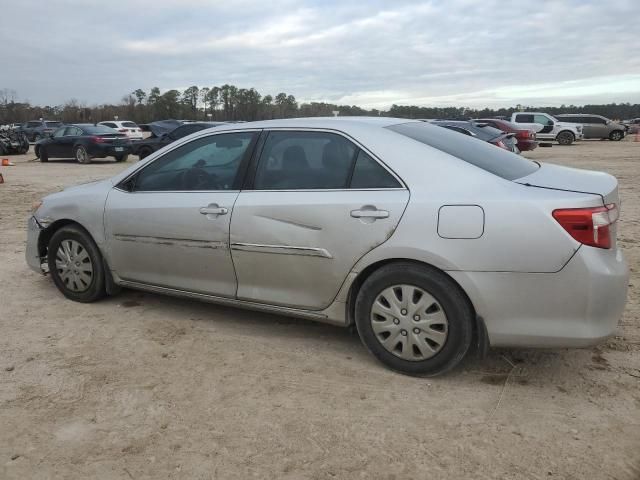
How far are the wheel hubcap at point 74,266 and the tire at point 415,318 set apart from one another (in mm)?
2488

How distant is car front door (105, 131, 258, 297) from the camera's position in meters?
4.01

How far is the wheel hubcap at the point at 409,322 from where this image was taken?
129 inches

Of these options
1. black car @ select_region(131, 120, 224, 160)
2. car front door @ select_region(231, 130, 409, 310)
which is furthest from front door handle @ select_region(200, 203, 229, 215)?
black car @ select_region(131, 120, 224, 160)

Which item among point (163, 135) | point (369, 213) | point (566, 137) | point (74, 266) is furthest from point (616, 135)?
point (74, 266)

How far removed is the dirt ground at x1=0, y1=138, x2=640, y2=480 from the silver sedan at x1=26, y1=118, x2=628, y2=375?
289mm

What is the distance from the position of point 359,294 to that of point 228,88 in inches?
3857

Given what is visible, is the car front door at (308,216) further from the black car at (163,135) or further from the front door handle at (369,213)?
the black car at (163,135)

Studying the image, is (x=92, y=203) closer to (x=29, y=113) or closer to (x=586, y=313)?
(x=586, y=313)

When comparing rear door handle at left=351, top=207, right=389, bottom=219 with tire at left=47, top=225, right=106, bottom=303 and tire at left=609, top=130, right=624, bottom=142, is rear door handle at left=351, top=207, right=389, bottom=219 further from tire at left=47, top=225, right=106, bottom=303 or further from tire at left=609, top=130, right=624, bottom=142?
tire at left=609, top=130, right=624, bottom=142

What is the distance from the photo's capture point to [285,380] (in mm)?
3459

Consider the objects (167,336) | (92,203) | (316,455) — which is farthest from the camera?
(92,203)

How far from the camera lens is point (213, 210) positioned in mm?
3963

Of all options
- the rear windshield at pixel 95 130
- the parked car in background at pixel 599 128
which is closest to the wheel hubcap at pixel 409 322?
the rear windshield at pixel 95 130

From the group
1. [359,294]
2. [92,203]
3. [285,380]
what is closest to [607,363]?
[359,294]
